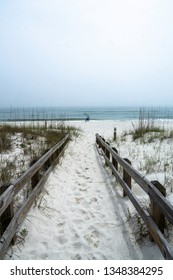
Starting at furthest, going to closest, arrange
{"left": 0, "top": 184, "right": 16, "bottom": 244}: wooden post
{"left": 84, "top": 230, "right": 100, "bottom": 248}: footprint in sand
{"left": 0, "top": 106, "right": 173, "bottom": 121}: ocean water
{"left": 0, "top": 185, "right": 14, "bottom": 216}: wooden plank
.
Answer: {"left": 0, "top": 106, "right": 173, "bottom": 121}: ocean water → {"left": 84, "top": 230, "right": 100, "bottom": 248}: footprint in sand → {"left": 0, "top": 184, "right": 16, "bottom": 244}: wooden post → {"left": 0, "top": 185, "right": 14, "bottom": 216}: wooden plank

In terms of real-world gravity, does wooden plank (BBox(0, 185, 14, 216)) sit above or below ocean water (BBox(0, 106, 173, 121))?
below

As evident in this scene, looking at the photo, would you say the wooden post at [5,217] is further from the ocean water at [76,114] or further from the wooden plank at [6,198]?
the ocean water at [76,114]

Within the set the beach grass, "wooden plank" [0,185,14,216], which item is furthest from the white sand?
the beach grass

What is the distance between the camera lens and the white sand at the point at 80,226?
9.09 feet

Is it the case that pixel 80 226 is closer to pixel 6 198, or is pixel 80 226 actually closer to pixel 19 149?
pixel 6 198

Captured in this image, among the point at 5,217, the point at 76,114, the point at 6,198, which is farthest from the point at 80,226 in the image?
the point at 76,114

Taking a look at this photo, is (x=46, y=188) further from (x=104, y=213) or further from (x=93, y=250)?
(x=93, y=250)

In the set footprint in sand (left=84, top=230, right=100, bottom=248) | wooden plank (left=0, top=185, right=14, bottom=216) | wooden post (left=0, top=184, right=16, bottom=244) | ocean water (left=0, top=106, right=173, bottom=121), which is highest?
ocean water (left=0, top=106, right=173, bottom=121)

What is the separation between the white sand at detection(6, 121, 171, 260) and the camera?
109 inches

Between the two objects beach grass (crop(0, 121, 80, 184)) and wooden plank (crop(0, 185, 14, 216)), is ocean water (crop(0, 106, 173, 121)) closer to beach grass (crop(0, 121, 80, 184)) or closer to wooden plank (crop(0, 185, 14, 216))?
beach grass (crop(0, 121, 80, 184))

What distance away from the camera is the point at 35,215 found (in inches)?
142

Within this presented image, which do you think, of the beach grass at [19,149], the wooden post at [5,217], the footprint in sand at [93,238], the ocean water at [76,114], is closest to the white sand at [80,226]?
the footprint in sand at [93,238]

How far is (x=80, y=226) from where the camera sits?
340 cm
